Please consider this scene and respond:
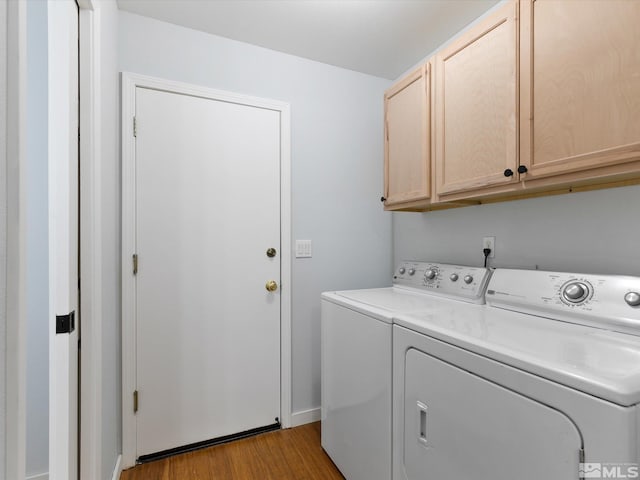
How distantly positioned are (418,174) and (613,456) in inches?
54.4

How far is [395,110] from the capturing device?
1.95 meters

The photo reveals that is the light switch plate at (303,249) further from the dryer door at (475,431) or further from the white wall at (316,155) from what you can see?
the dryer door at (475,431)

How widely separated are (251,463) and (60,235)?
152 centimetres

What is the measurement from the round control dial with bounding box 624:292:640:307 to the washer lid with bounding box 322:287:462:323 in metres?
0.62

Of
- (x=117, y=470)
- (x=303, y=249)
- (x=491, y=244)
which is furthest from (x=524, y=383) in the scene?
(x=117, y=470)

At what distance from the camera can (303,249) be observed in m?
2.18

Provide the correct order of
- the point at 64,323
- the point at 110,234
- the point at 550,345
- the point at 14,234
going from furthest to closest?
the point at 110,234 < the point at 64,323 < the point at 550,345 < the point at 14,234

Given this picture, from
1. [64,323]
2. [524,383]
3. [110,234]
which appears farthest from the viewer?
[110,234]

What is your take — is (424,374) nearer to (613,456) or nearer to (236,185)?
(613,456)

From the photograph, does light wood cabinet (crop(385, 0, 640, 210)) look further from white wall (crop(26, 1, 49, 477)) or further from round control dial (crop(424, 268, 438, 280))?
white wall (crop(26, 1, 49, 477))

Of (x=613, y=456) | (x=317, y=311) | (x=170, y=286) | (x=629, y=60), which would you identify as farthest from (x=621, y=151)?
(x=170, y=286)

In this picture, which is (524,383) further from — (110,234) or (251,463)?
(110,234)

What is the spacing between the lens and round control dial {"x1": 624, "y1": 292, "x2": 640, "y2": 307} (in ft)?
3.21

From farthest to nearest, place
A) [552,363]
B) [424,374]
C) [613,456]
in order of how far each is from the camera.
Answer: [424,374] < [552,363] < [613,456]
